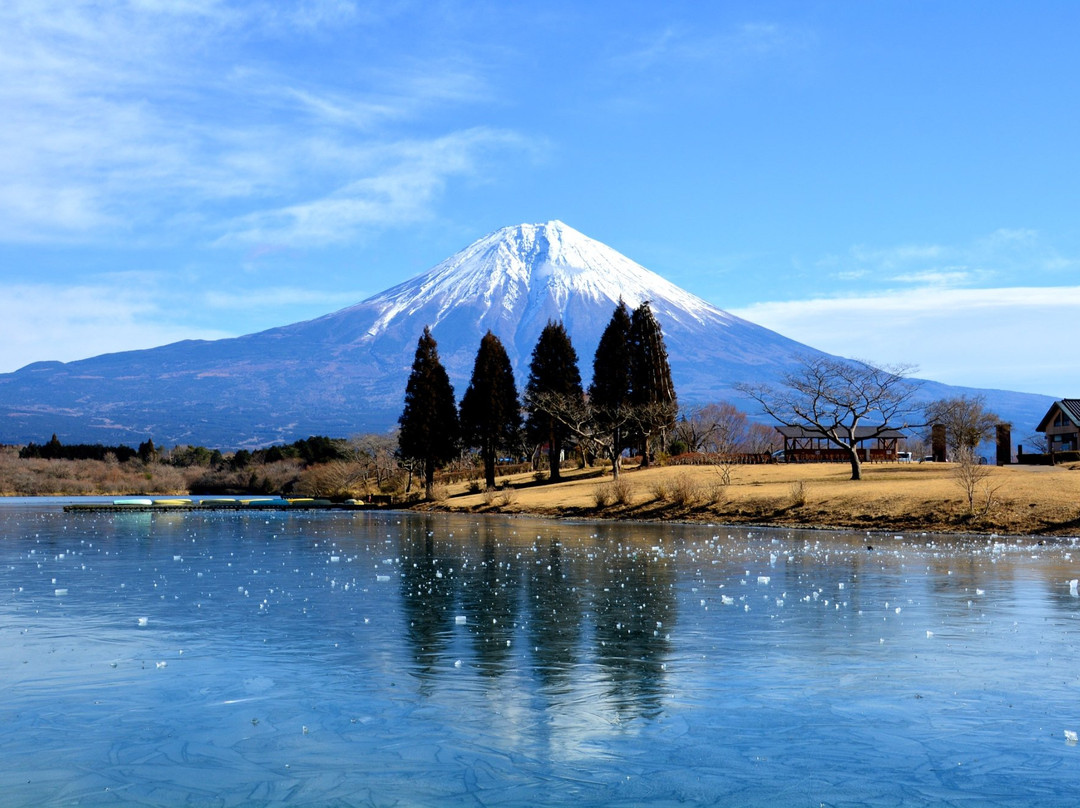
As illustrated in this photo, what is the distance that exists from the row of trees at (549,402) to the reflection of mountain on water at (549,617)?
44431 mm

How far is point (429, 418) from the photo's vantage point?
77.4 metres

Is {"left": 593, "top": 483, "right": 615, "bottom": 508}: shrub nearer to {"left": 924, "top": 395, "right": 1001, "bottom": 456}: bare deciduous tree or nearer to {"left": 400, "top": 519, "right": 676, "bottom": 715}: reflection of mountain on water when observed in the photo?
{"left": 400, "top": 519, "right": 676, "bottom": 715}: reflection of mountain on water

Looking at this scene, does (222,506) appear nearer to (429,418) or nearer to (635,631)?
(429,418)

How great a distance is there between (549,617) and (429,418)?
193 feet

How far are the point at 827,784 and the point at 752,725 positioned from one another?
196 centimetres

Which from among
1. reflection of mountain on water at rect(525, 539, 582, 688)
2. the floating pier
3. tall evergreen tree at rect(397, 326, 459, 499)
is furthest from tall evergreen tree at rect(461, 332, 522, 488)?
reflection of mountain on water at rect(525, 539, 582, 688)

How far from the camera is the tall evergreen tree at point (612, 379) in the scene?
80188 mm

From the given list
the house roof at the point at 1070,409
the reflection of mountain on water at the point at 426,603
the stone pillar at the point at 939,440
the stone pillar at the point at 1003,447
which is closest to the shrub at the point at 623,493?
the reflection of mountain on water at the point at 426,603

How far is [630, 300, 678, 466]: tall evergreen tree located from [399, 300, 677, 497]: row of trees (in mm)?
80

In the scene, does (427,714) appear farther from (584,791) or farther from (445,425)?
(445,425)

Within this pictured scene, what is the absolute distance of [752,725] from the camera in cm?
1170

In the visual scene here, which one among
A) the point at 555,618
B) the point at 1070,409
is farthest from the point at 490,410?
the point at 555,618

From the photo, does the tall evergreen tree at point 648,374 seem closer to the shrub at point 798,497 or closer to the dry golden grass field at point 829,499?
the dry golden grass field at point 829,499

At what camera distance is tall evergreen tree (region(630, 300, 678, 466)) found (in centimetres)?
8125
